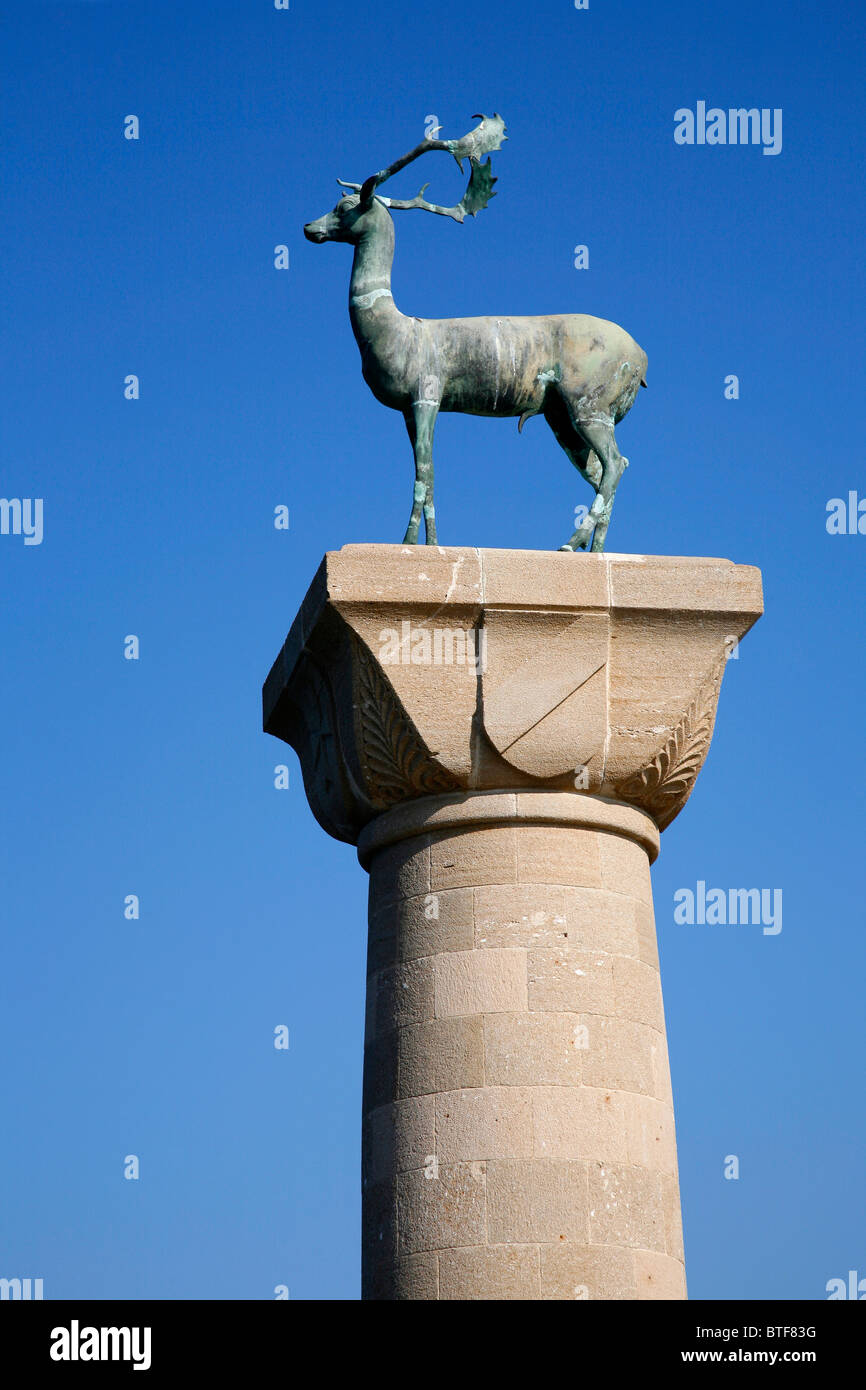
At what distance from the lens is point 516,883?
38.7ft

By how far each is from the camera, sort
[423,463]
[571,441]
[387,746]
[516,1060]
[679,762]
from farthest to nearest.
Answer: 1. [571,441]
2. [423,463]
3. [679,762]
4. [387,746]
5. [516,1060]

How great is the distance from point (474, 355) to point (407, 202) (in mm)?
1147

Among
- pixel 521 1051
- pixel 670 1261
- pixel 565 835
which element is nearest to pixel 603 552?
pixel 565 835

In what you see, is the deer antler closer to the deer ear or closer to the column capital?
the deer ear

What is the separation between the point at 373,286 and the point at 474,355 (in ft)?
2.62

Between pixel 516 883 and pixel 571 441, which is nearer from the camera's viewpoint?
pixel 516 883

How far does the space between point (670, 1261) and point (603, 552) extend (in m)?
4.11

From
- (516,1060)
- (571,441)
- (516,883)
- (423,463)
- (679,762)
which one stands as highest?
(571,441)

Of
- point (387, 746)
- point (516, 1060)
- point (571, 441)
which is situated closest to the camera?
point (516, 1060)

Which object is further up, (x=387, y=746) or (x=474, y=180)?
(x=474, y=180)

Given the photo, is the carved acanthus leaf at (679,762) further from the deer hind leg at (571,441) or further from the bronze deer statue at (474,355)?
the deer hind leg at (571,441)

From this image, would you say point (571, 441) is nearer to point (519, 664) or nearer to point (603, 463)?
point (603, 463)

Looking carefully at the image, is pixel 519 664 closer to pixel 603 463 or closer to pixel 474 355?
pixel 603 463

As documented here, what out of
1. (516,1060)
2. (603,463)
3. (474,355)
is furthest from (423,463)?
(516,1060)
